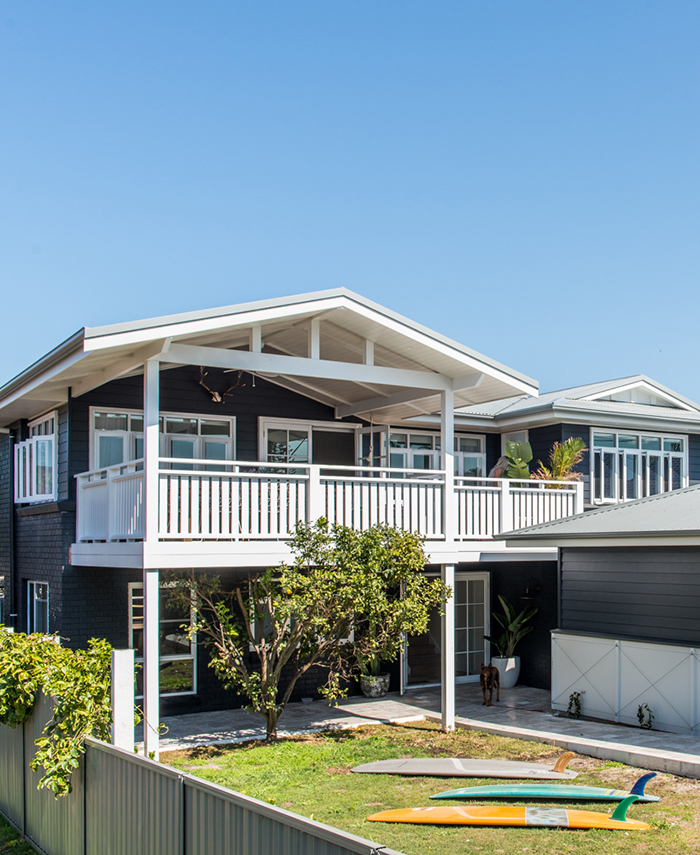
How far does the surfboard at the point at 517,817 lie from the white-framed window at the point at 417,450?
27.0 ft

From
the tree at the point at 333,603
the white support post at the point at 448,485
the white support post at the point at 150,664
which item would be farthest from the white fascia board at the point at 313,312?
the white support post at the point at 150,664

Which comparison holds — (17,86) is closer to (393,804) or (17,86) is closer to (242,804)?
(393,804)

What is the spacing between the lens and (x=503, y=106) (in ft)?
73.1

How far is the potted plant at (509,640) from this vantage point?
1658cm

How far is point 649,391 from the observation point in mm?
19406

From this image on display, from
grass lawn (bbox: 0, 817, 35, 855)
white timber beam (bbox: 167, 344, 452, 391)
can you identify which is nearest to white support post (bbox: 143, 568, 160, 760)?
grass lawn (bbox: 0, 817, 35, 855)

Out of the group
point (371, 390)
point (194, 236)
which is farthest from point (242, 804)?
point (194, 236)

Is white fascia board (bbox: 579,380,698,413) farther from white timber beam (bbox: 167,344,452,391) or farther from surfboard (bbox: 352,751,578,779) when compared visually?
surfboard (bbox: 352,751,578,779)

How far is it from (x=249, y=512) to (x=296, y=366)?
2.13m

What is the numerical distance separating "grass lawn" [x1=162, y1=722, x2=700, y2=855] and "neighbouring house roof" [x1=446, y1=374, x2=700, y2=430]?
664 cm

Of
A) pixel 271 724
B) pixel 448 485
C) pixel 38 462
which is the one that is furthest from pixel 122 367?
pixel 271 724

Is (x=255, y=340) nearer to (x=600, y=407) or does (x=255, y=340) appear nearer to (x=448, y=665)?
(x=448, y=665)

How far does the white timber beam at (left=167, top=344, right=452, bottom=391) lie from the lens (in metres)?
11.3

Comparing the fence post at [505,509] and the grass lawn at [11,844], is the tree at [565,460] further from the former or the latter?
the grass lawn at [11,844]
